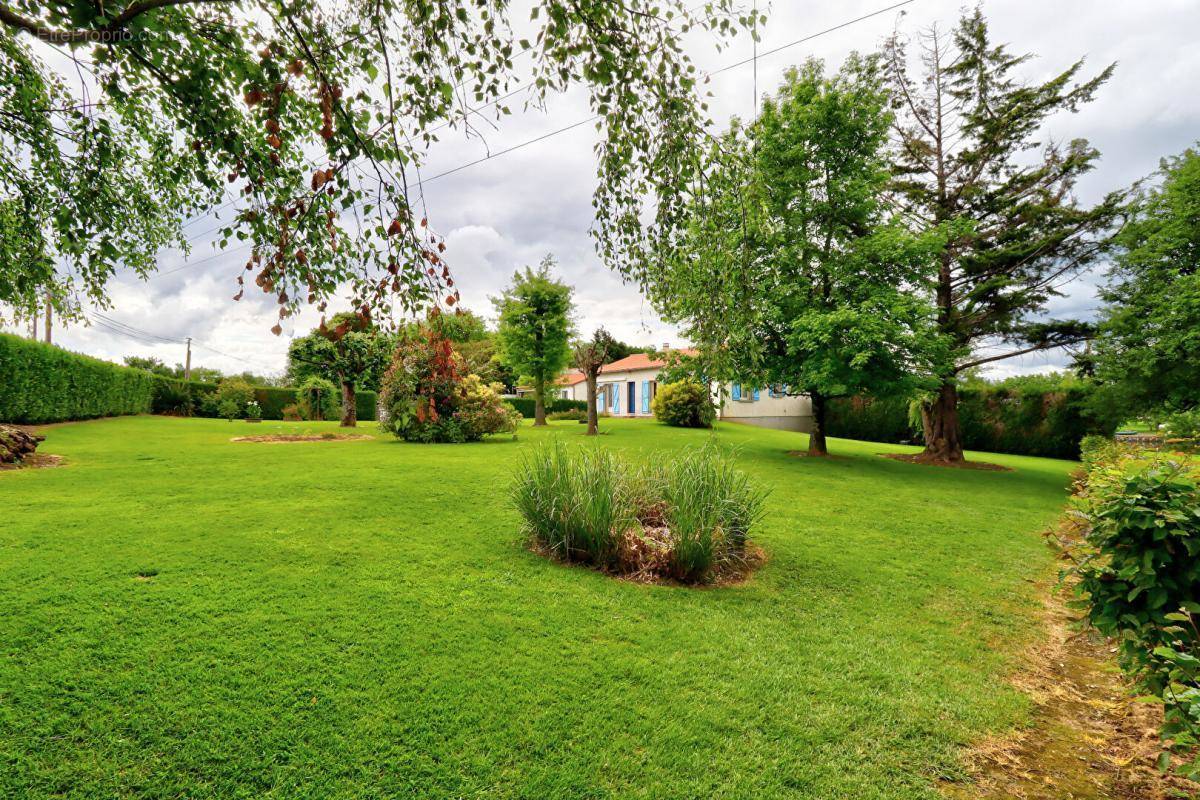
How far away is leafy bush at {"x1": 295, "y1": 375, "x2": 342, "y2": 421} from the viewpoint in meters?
25.6

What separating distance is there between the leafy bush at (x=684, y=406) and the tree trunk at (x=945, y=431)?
7740 mm

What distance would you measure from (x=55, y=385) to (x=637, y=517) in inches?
761

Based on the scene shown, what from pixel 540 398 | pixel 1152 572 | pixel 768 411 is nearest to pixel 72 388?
pixel 540 398

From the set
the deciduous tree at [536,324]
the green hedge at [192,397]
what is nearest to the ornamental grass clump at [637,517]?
the deciduous tree at [536,324]

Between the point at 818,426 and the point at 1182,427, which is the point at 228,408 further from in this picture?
the point at 1182,427

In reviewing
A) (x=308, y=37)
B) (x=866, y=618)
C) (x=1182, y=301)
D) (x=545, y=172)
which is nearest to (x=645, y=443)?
(x=545, y=172)

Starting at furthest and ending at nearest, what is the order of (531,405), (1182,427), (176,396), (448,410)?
(531,405) < (176,396) < (448,410) < (1182,427)

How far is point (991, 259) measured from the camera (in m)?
14.1

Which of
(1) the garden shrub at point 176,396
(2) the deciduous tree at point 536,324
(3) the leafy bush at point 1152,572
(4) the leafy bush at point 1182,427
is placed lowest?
(3) the leafy bush at point 1152,572

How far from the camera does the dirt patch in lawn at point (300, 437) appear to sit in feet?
46.4

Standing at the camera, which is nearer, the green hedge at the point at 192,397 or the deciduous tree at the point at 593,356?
the deciduous tree at the point at 593,356

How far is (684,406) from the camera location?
21.2 m

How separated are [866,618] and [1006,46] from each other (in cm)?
1832

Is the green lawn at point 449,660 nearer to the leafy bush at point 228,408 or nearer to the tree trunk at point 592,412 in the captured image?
→ the tree trunk at point 592,412
